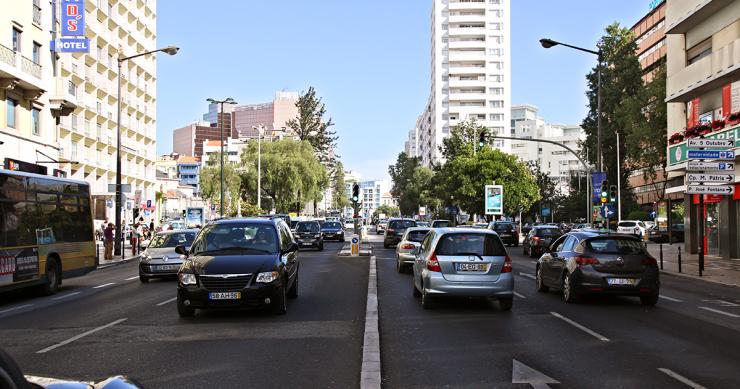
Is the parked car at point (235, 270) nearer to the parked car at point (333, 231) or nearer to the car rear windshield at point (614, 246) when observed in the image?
the car rear windshield at point (614, 246)

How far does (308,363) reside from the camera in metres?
7.70

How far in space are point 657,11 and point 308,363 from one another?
236 feet

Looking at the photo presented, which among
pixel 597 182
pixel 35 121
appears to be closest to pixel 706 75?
pixel 597 182

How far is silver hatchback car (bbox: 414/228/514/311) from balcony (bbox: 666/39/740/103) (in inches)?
686

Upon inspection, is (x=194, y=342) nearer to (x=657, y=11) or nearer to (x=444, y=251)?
(x=444, y=251)

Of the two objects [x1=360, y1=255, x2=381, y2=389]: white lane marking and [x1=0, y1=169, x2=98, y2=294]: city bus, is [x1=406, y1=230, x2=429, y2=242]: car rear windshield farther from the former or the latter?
[x1=0, y1=169, x2=98, y2=294]: city bus

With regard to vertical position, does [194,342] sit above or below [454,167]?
below

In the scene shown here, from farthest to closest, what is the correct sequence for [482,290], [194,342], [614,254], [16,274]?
[16,274] → [614,254] → [482,290] → [194,342]

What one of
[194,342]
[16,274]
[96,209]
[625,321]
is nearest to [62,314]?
[16,274]

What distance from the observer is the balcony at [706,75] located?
992 inches

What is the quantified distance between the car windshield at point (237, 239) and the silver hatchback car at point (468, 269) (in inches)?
117

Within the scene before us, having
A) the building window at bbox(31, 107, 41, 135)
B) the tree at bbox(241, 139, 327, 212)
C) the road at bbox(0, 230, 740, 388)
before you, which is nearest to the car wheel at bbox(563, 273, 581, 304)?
the road at bbox(0, 230, 740, 388)

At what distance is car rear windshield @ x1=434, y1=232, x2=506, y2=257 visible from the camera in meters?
12.4

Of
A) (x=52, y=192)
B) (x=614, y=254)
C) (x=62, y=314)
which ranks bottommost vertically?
(x=62, y=314)
